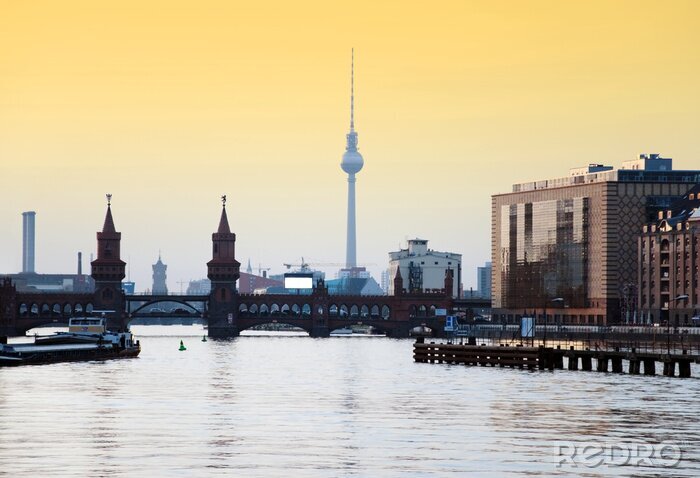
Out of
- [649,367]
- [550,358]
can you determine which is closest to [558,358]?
[550,358]

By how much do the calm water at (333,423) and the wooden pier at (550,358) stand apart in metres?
2.75

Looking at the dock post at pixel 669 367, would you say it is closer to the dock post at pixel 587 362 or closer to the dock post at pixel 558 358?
the dock post at pixel 587 362

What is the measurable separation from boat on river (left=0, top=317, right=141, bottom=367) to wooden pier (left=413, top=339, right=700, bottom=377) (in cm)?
3431

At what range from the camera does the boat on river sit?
503ft

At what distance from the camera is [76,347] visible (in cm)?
17275

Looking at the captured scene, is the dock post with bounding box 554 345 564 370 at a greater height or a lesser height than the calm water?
greater

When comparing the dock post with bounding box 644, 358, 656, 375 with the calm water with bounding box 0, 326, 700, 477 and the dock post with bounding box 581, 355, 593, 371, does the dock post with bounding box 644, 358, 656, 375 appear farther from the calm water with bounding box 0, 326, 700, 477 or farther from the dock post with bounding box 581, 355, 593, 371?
the dock post with bounding box 581, 355, 593, 371

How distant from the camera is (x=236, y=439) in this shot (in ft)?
243

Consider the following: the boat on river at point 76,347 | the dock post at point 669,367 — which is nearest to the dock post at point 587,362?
the dock post at point 669,367

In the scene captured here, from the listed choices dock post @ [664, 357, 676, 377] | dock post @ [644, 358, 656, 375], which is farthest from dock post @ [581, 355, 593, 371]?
dock post @ [664, 357, 676, 377]

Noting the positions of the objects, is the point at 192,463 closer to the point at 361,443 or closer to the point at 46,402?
Result: the point at 361,443

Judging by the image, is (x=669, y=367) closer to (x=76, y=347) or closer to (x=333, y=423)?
(x=333, y=423)

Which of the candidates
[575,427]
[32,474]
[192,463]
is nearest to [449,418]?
[575,427]

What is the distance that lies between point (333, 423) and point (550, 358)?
69.1 meters
